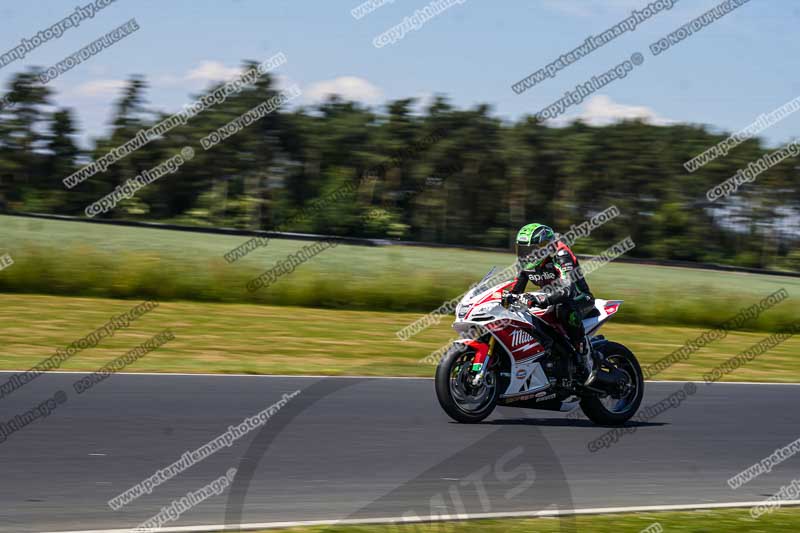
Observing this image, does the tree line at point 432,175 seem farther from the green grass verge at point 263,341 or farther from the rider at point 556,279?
the rider at point 556,279

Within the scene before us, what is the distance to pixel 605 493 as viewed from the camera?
7.64 metres

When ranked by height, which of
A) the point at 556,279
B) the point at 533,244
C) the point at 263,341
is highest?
the point at 533,244

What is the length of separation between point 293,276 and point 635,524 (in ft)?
57.3

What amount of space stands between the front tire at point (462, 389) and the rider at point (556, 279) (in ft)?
2.72

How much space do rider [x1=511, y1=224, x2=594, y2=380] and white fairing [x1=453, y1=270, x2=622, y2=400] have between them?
15 cm

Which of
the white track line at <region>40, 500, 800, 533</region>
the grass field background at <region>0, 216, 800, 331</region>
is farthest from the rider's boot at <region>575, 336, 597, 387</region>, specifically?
the grass field background at <region>0, 216, 800, 331</region>

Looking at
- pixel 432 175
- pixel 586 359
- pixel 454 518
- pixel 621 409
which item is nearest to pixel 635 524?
pixel 454 518

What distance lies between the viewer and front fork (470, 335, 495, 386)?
9.87 metres

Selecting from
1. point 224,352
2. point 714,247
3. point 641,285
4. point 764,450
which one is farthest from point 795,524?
point 714,247

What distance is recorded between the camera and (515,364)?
10008 mm

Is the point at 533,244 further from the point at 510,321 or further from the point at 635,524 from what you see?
the point at 635,524

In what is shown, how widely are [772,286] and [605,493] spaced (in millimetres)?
27130

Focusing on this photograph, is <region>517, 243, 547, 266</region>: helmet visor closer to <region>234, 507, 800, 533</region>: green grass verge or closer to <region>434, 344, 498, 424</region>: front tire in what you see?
<region>434, 344, 498, 424</region>: front tire

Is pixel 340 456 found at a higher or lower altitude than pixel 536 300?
lower
